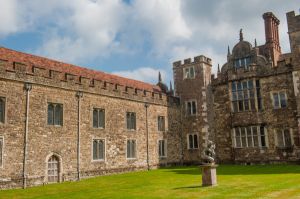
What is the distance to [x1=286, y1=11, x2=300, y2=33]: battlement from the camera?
84.2 feet

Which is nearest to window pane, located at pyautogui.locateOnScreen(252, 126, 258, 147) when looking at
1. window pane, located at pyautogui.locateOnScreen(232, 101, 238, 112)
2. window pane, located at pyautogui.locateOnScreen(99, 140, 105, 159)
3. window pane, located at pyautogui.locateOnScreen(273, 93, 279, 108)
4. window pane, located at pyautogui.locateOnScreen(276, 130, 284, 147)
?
window pane, located at pyautogui.locateOnScreen(276, 130, 284, 147)

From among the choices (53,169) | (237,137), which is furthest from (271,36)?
(53,169)

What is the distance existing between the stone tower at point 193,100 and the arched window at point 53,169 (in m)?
13.4

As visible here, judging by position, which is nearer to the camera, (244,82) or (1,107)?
(1,107)

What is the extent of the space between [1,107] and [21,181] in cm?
405

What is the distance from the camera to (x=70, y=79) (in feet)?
67.7

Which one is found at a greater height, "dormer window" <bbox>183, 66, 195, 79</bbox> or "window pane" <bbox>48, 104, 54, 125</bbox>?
"dormer window" <bbox>183, 66, 195, 79</bbox>

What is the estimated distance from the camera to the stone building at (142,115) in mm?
18000

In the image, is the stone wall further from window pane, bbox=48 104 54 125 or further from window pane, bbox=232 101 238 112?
window pane, bbox=232 101 238 112

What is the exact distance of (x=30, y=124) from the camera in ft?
59.6

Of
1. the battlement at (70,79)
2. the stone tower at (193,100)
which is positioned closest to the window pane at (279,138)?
the stone tower at (193,100)

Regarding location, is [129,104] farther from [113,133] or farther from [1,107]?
[1,107]

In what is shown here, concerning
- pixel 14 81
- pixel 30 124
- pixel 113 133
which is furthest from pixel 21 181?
pixel 113 133

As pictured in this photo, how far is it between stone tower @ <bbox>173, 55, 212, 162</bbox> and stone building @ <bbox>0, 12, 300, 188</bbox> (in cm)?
9
